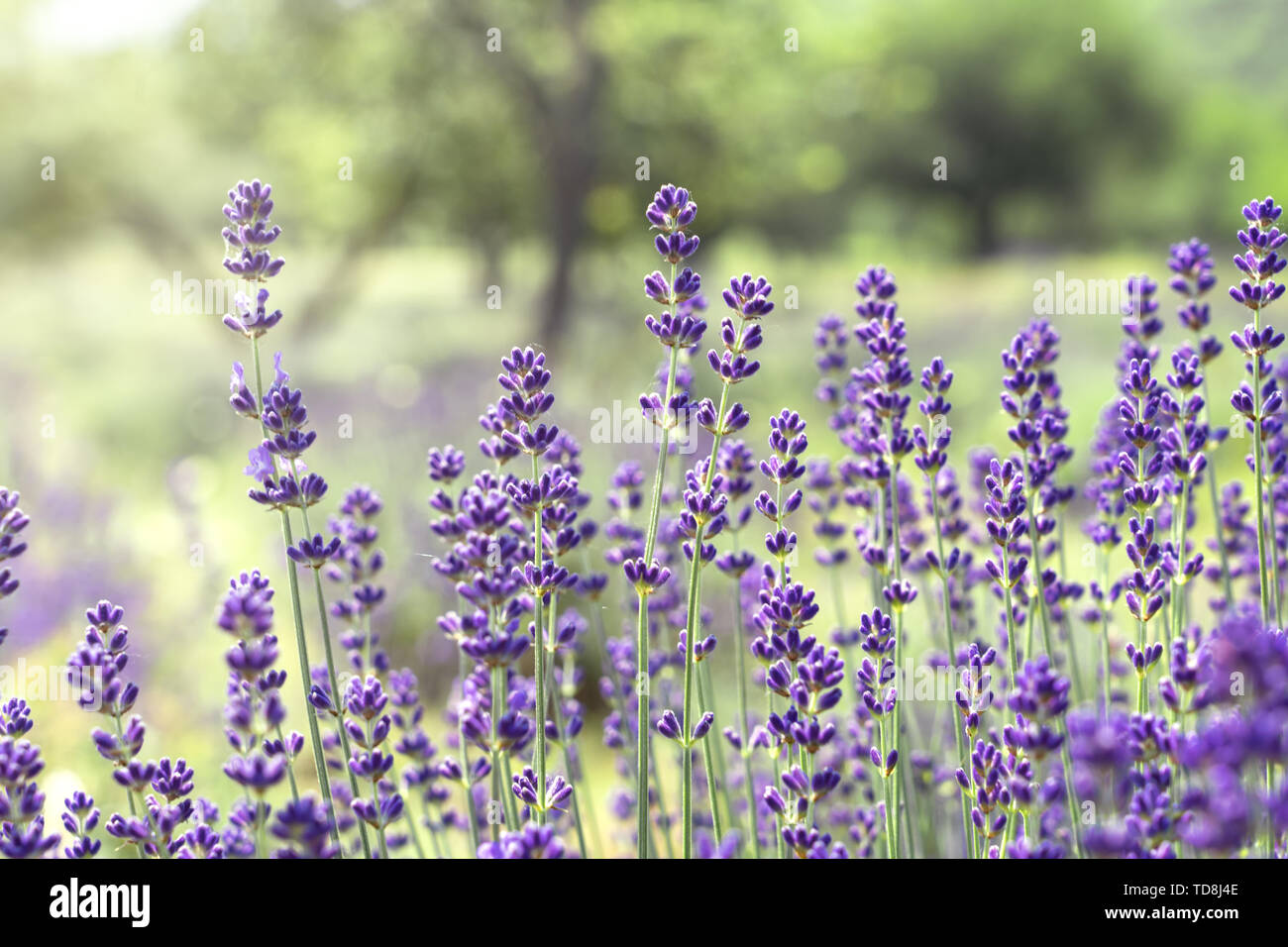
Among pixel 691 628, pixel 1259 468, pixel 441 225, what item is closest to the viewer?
pixel 691 628

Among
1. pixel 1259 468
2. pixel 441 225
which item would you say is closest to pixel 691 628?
pixel 1259 468

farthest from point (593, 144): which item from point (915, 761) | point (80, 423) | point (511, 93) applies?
point (915, 761)

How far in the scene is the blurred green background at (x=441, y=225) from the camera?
5.10 metres

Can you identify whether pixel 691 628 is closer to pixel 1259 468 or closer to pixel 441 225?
pixel 1259 468

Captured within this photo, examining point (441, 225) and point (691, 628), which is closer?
point (691, 628)

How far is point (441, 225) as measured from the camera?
42.1 feet

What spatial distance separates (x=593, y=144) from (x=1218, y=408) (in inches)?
252

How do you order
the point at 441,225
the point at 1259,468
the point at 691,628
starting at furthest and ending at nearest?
the point at 441,225, the point at 1259,468, the point at 691,628

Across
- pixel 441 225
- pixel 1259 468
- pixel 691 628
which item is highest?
pixel 441 225

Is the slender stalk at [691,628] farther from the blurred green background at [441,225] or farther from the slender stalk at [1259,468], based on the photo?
the blurred green background at [441,225]

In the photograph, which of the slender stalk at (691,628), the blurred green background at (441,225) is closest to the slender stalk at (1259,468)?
the slender stalk at (691,628)

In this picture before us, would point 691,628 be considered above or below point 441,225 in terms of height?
below
